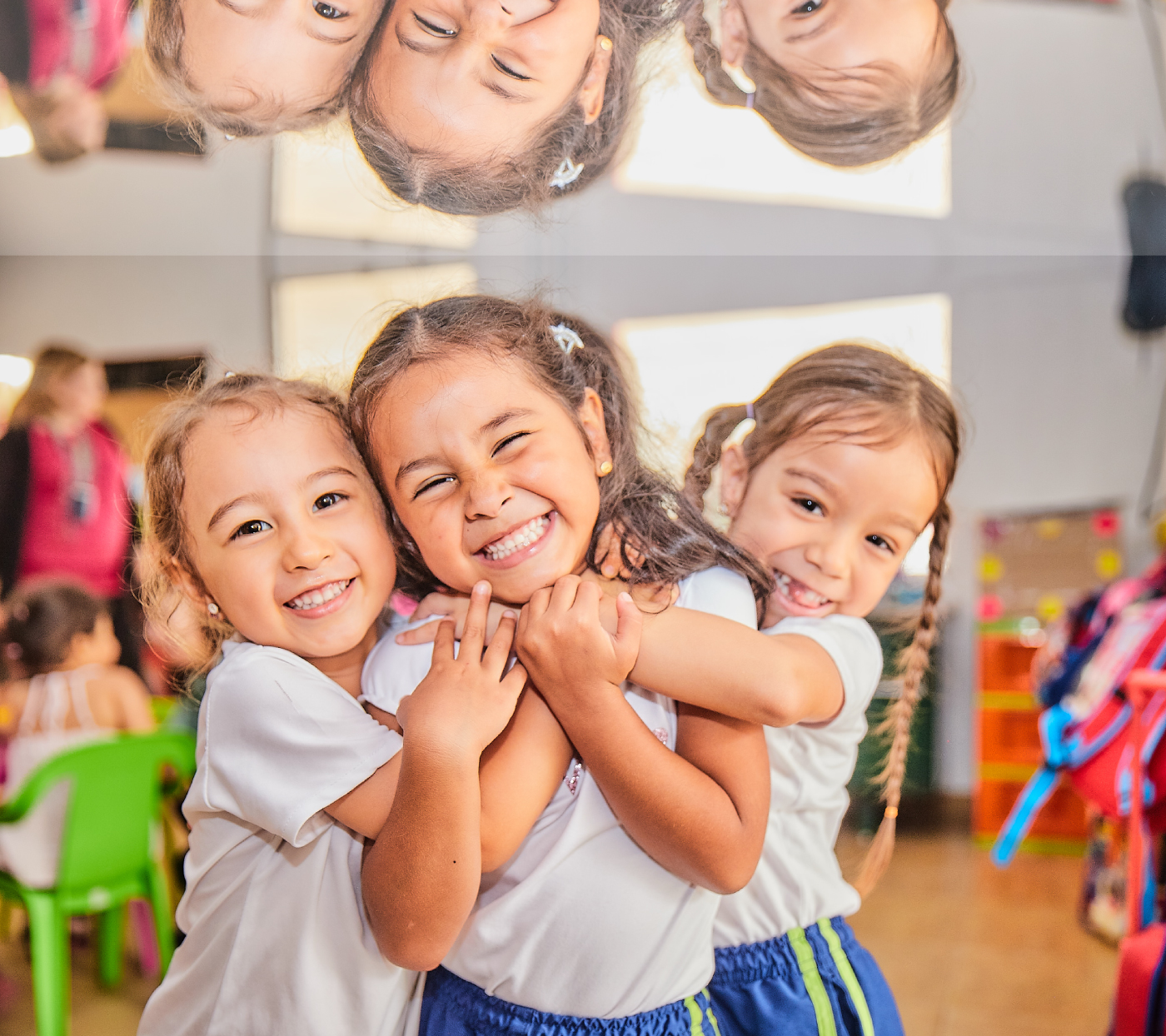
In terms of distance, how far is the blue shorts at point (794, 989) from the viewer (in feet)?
2.32

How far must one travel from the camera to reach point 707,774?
0.66 meters

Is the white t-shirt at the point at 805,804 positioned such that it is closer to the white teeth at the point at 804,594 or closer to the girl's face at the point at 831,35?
the white teeth at the point at 804,594

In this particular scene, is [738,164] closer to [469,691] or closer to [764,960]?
[469,691]

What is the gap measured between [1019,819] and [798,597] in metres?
0.36

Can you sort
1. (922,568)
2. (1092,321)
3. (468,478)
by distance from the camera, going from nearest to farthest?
1. (468,478)
2. (922,568)
3. (1092,321)

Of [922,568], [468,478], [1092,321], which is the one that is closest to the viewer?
[468,478]

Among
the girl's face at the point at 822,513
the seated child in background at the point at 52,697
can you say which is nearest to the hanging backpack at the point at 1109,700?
the girl's face at the point at 822,513

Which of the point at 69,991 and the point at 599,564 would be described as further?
the point at 69,991

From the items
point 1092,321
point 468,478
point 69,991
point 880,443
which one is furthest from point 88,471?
point 1092,321

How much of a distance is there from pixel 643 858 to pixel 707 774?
3.1 inches

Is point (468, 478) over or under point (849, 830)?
over

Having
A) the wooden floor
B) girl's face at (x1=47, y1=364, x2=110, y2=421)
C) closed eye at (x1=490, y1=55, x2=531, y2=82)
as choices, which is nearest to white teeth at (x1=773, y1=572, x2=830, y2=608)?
the wooden floor

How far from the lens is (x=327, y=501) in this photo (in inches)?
25.8

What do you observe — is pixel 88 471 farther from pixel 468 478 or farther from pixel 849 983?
pixel 849 983
